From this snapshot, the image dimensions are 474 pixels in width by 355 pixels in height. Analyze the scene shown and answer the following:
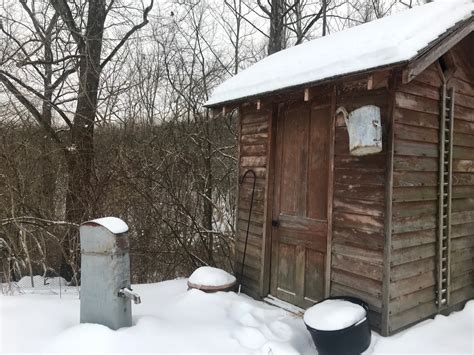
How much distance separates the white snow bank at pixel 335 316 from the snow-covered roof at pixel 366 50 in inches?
A: 85.3

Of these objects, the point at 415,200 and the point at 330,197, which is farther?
the point at 330,197

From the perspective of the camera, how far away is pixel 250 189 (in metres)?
5.36

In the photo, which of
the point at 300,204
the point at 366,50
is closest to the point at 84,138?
the point at 300,204

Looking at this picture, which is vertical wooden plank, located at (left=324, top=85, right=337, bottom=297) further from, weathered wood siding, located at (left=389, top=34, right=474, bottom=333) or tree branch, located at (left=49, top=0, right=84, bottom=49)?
tree branch, located at (left=49, top=0, right=84, bottom=49)

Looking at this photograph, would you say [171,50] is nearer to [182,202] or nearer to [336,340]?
[182,202]

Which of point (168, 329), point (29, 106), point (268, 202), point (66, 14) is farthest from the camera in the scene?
point (66, 14)

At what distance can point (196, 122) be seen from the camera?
29.9ft

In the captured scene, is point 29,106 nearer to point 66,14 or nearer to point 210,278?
point 66,14

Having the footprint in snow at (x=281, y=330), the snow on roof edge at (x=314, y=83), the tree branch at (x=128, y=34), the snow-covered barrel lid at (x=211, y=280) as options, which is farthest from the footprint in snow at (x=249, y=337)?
the tree branch at (x=128, y=34)

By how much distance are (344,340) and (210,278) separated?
2005mm

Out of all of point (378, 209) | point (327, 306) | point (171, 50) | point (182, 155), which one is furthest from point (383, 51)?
point (171, 50)

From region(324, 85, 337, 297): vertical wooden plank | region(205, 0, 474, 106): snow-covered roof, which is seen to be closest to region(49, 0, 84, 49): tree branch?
region(205, 0, 474, 106): snow-covered roof

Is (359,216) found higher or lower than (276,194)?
lower

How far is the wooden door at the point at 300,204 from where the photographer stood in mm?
4418
